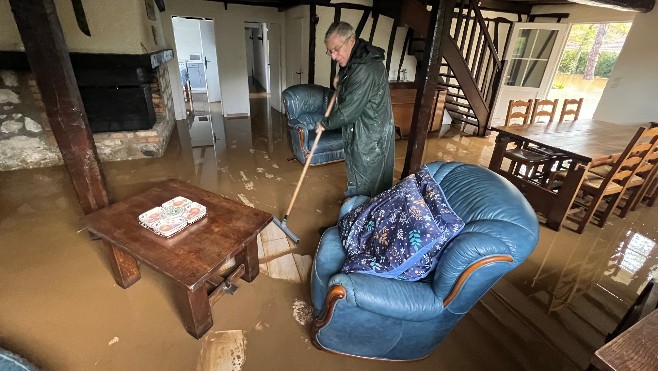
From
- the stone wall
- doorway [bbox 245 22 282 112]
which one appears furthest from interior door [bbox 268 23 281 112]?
the stone wall

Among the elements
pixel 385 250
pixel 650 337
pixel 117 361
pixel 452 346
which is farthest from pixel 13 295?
pixel 650 337

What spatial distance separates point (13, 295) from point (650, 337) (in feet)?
9.61

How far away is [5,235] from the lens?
2.22 m

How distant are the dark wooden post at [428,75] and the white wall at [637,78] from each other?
12.3 feet

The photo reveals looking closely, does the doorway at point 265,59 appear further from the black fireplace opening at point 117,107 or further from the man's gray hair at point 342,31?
the man's gray hair at point 342,31

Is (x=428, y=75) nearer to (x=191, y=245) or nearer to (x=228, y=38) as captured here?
(x=191, y=245)

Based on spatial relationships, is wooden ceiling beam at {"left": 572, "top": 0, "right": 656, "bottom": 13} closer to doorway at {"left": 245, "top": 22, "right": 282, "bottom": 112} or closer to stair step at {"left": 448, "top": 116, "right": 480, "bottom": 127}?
stair step at {"left": 448, "top": 116, "right": 480, "bottom": 127}

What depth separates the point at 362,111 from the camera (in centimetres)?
197

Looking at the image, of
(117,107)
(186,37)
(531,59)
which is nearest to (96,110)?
(117,107)

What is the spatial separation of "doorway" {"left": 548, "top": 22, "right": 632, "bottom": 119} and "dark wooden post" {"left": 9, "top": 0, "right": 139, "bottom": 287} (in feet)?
35.6

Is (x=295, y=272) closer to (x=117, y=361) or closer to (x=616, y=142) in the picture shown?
(x=117, y=361)

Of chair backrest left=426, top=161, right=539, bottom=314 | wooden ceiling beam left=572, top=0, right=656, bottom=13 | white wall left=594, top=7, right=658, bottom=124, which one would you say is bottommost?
chair backrest left=426, top=161, right=539, bottom=314

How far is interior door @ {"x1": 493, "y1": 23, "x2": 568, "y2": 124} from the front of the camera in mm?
5082

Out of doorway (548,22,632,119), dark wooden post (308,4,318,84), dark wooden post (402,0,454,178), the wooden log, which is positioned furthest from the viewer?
doorway (548,22,632,119)
